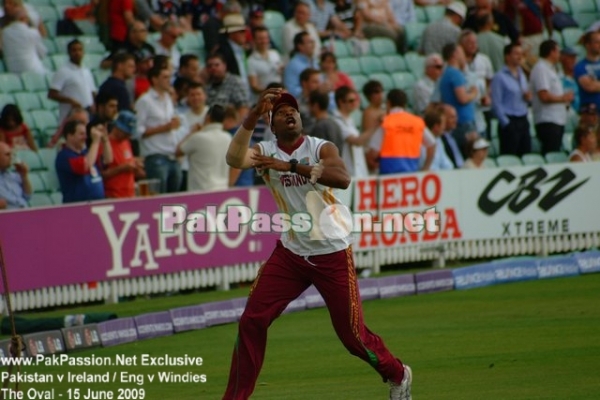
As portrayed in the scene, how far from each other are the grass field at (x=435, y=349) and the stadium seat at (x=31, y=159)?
270 centimetres

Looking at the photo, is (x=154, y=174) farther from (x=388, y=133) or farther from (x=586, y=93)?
(x=586, y=93)

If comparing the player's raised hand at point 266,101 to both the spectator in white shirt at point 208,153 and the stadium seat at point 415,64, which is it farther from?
the stadium seat at point 415,64

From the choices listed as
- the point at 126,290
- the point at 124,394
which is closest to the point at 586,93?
the point at 126,290

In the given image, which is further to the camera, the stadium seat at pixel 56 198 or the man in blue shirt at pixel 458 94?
the man in blue shirt at pixel 458 94

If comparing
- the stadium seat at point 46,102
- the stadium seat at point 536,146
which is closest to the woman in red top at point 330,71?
the stadium seat at point 536,146

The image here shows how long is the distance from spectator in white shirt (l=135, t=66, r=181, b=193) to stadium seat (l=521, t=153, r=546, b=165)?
544cm

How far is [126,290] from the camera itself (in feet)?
52.7

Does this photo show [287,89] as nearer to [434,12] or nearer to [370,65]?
[370,65]

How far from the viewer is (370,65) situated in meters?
22.6

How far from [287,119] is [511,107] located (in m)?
11.6

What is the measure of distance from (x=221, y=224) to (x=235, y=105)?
7.73ft

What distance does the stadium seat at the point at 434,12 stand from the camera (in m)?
24.3

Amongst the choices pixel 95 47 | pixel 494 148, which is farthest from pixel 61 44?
pixel 494 148

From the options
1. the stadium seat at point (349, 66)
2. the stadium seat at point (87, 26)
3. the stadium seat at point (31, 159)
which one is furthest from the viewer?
the stadium seat at point (349, 66)
